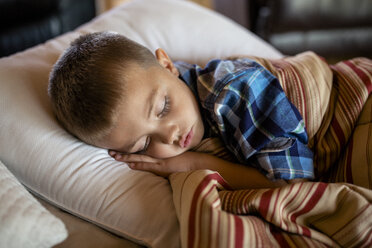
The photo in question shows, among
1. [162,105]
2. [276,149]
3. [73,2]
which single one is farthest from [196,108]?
[73,2]

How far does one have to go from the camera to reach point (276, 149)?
85 centimetres

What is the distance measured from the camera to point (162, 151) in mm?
892

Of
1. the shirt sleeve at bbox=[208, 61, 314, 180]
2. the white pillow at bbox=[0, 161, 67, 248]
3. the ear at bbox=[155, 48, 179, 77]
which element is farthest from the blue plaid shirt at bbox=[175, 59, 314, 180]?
the white pillow at bbox=[0, 161, 67, 248]

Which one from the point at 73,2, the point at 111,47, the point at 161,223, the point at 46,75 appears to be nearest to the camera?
the point at 161,223

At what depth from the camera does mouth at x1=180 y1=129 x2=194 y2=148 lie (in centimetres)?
88

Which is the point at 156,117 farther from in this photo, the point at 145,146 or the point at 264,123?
the point at 264,123

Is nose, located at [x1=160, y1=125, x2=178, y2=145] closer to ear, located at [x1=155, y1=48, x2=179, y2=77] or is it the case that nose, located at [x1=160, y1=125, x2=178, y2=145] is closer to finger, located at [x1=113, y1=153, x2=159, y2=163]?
finger, located at [x1=113, y1=153, x2=159, y2=163]

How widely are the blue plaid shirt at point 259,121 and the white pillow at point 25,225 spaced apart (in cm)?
43

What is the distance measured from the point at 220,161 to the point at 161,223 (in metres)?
0.25

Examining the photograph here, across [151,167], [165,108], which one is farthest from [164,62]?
[151,167]

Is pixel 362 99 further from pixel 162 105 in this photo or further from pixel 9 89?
pixel 9 89

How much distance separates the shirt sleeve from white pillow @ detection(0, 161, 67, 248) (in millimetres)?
431

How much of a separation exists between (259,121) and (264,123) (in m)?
0.01

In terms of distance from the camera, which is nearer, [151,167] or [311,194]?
[311,194]
